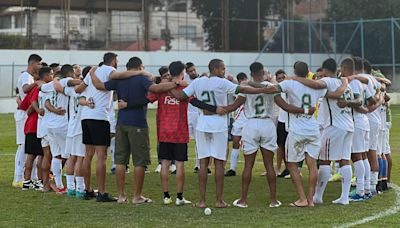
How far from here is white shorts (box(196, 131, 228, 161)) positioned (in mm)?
11109

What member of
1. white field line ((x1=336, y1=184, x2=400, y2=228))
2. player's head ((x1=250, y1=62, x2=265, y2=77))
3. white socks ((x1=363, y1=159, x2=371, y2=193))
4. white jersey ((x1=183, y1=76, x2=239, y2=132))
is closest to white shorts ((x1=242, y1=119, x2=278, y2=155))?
white jersey ((x1=183, y1=76, x2=239, y2=132))

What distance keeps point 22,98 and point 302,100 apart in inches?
222

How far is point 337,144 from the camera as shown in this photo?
11.3m

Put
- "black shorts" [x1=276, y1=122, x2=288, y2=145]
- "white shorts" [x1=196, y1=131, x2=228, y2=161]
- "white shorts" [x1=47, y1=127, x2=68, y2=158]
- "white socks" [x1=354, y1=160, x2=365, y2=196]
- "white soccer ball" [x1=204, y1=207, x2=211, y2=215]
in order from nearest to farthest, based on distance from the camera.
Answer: "white soccer ball" [x1=204, y1=207, x2=211, y2=215], "white shorts" [x1=196, y1=131, x2=228, y2=161], "white socks" [x1=354, y1=160, x2=365, y2=196], "white shorts" [x1=47, y1=127, x2=68, y2=158], "black shorts" [x1=276, y1=122, x2=288, y2=145]

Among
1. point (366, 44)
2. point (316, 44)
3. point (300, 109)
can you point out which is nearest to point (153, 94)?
point (300, 109)

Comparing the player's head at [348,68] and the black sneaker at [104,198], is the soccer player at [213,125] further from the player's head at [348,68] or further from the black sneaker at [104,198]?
the player's head at [348,68]

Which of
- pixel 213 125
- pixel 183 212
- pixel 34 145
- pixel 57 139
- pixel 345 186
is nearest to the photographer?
pixel 183 212

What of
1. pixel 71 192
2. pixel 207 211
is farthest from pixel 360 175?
pixel 71 192

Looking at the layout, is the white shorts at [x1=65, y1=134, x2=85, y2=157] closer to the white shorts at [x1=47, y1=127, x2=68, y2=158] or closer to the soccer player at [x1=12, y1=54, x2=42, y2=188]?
the white shorts at [x1=47, y1=127, x2=68, y2=158]

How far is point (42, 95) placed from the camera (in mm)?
12961

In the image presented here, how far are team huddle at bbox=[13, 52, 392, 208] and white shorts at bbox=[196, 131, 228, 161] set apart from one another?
2 centimetres

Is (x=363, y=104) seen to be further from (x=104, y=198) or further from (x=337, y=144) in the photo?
(x=104, y=198)

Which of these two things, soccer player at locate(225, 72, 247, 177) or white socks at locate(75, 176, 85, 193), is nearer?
white socks at locate(75, 176, 85, 193)

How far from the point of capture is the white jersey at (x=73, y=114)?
40.4 feet
